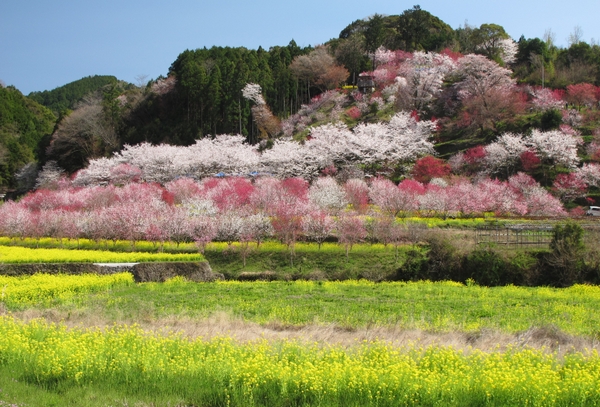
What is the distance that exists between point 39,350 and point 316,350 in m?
5.01

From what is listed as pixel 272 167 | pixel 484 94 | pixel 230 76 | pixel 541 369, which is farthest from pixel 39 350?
pixel 230 76

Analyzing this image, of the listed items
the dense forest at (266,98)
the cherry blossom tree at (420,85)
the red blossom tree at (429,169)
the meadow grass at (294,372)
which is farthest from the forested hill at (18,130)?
the meadow grass at (294,372)

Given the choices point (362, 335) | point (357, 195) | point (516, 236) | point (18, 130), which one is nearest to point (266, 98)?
point (357, 195)

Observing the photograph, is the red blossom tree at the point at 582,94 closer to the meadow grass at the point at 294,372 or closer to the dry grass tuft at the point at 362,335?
the dry grass tuft at the point at 362,335

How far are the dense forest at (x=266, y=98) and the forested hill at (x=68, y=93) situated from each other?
2444 centimetres

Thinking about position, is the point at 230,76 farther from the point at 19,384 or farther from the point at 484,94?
the point at 19,384

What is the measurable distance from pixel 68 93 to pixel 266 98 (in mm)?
67524

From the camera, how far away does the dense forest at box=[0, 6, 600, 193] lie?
193 feet

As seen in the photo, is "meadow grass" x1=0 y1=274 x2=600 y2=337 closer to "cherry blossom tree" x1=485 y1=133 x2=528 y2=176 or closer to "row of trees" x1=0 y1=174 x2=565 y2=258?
"row of trees" x1=0 y1=174 x2=565 y2=258

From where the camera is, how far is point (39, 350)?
9.29 meters

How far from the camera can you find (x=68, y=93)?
113 m

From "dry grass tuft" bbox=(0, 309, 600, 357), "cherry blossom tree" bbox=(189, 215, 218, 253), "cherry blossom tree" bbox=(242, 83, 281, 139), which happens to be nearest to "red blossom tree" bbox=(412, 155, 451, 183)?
"cherry blossom tree" bbox=(189, 215, 218, 253)

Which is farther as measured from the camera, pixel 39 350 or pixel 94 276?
pixel 94 276

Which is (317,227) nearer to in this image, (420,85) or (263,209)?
(263,209)
